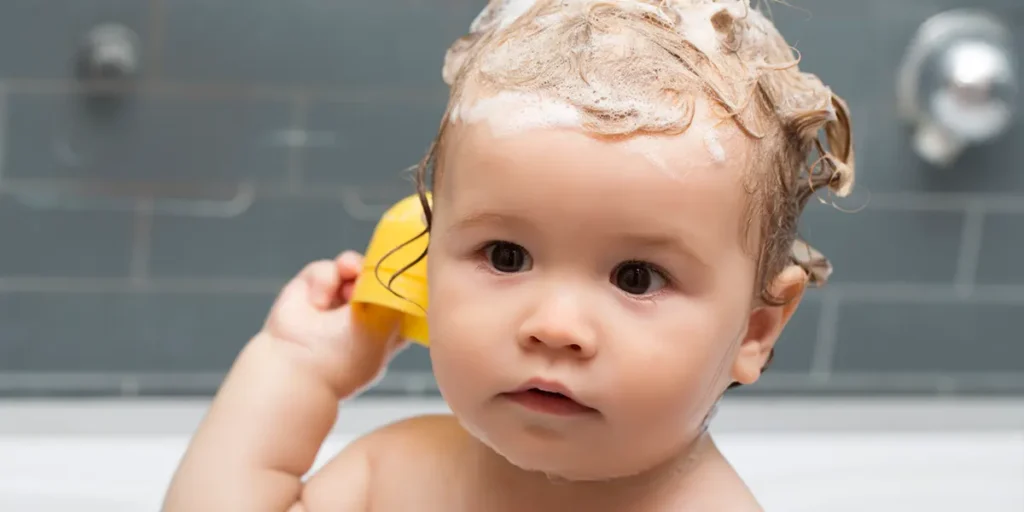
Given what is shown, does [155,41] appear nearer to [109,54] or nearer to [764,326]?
[109,54]

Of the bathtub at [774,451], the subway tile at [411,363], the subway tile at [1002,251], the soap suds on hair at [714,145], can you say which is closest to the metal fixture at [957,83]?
the subway tile at [1002,251]

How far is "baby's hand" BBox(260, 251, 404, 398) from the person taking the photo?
2.98ft

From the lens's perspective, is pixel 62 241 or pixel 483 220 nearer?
pixel 483 220

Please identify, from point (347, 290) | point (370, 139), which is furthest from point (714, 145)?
point (370, 139)

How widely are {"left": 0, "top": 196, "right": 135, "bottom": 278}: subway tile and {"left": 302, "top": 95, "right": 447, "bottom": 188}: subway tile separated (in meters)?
0.26

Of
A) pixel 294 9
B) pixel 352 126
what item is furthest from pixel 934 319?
pixel 294 9

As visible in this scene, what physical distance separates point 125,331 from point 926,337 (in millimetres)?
1132

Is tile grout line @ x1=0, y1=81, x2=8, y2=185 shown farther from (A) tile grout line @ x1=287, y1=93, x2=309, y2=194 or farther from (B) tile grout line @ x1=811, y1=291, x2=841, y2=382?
(B) tile grout line @ x1=811, y1=291, x2=841, y2=382

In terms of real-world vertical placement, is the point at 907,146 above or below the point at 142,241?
above

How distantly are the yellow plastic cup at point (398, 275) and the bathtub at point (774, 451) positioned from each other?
1.83 ft

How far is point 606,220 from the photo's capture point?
2.19 ft

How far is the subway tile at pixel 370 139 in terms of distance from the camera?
1525 mm

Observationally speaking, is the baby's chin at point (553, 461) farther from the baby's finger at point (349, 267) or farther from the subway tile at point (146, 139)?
the subway tile at point (146, 139)

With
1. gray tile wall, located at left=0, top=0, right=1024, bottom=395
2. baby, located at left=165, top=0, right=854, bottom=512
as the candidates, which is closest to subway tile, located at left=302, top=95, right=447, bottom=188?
gray tile wall, located at left=0, top=0, right=1024, bottom=395
